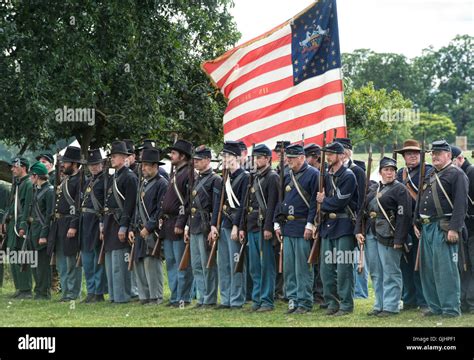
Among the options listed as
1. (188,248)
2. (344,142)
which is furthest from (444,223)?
(188,248)

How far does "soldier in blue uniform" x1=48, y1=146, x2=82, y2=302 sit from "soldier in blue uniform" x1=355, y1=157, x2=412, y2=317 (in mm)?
4765

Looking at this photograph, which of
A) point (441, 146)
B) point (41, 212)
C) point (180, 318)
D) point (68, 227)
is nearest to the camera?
point (441, 146)

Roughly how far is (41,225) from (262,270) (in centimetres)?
424

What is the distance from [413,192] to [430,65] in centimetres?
6946

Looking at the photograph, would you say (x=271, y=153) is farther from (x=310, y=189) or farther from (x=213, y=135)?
(x=213, y=135)

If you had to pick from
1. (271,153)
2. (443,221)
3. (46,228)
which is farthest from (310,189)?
(46,228)

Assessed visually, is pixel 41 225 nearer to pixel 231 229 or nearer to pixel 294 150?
pixel 231 229

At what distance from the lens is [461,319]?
10.8 meters

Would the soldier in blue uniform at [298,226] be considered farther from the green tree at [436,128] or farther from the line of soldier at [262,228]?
the green tree at [436,128]

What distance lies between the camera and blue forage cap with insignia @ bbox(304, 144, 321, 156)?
43.8 ft

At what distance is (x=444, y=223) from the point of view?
10.9 m

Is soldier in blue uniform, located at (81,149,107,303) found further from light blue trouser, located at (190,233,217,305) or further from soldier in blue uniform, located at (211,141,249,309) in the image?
soldier in blue uniform, located at (211,141,249,309)

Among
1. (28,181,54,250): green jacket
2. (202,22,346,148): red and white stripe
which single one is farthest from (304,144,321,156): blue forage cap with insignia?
(28,181,54,250): green jacket

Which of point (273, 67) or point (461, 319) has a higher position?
point (273, 67)
